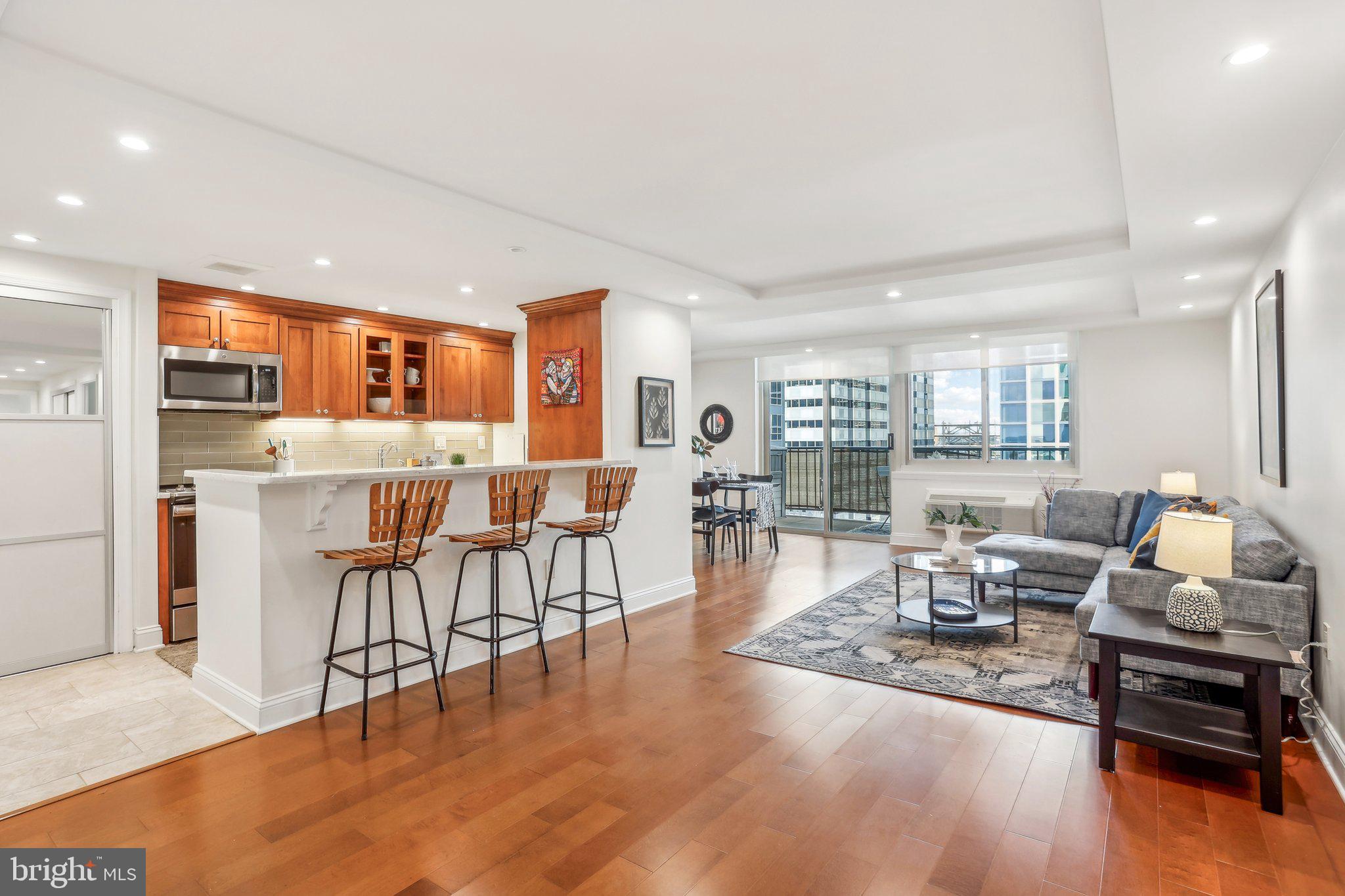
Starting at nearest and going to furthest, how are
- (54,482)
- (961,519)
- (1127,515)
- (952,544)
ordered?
(54,482), (952,544), (1127,515), (961,519)

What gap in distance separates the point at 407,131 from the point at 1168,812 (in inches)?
151

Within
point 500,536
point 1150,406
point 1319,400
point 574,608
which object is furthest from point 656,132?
point 1150,406

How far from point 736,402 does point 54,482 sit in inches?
289

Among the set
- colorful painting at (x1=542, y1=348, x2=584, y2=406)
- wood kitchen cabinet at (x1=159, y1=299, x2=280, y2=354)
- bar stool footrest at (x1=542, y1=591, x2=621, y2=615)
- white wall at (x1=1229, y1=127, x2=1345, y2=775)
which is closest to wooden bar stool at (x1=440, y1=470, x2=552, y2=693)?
bar stool footrest at (x1=542, y1=591, x2=621, y2=615)

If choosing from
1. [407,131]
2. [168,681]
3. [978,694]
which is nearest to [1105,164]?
[978,694]

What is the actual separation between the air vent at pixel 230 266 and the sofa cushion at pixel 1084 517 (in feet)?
21.1

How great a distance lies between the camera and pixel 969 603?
4828mm

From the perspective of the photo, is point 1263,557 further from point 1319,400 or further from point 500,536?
point 500,536

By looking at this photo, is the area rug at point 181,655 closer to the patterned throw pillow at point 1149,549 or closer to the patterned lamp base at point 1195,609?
the patterned lamp base at point 1195,609

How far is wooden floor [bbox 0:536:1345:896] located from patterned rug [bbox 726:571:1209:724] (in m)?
0.31

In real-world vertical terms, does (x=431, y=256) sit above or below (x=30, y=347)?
above

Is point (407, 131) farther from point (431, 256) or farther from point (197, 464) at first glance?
point (197, 464)

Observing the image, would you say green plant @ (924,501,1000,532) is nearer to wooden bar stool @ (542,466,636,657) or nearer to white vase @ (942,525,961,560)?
white vase @ (942,525,961,560)

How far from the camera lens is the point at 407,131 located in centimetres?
269
